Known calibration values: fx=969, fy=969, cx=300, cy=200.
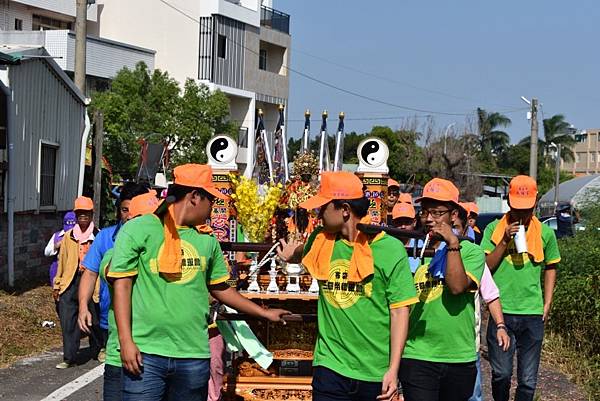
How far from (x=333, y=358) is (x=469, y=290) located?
91 cm

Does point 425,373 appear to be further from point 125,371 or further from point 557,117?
point 557,117

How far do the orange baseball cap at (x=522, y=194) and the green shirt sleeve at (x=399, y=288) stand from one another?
267cm

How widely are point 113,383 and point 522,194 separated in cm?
360

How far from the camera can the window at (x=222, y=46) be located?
44344mm

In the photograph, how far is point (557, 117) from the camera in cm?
8506

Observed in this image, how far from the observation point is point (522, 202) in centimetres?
738

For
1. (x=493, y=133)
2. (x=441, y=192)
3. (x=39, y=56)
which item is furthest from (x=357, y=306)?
(x=493, y=133)

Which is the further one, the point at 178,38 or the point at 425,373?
the point at 178,38

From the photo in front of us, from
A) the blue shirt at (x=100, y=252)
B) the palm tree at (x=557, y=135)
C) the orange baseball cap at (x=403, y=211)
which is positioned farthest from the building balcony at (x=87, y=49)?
the palm tree at (x=557, y=135)

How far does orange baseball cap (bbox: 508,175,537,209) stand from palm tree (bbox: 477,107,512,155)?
5804cm

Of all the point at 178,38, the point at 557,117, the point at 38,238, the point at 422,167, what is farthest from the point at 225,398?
the point at 557,117

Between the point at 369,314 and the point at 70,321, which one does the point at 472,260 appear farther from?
the point at 70,321

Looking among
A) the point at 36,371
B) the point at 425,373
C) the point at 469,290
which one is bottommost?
the point at 36,371

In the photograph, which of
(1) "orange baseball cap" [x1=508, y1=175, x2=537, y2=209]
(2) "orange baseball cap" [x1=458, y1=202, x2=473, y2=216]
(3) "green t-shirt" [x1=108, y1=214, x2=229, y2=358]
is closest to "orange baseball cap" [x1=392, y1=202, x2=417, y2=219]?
(2) "orange baseball cap" [x1=458, y1=202, x2=473, y2=216]
